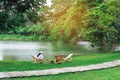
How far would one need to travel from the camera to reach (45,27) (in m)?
70.1

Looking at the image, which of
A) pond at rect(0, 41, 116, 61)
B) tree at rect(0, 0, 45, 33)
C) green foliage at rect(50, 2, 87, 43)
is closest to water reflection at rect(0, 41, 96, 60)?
pond at rect(0, 41, 116, 61)

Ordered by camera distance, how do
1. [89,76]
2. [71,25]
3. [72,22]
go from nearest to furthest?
[89,76] < [72,22] < [71,25]

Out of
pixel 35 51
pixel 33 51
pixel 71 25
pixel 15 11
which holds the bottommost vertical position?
pixel 35 51

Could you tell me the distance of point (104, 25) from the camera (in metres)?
33.3

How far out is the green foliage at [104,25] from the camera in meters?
32.2

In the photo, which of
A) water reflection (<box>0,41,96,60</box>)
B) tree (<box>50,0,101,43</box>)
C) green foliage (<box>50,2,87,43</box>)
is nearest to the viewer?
water reflection (<box>0,41,96,60</box>)

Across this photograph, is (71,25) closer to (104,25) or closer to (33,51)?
(33,51)

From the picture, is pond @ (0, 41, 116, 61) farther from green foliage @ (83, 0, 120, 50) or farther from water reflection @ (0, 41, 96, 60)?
green foliage @ (83, 0, 120, 50)

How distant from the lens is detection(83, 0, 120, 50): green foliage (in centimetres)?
3222

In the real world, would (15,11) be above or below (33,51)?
above

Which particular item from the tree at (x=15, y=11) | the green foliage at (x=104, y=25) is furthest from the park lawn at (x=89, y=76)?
the green foliage at (x=104, y=25)

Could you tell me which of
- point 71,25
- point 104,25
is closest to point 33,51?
point 71,25

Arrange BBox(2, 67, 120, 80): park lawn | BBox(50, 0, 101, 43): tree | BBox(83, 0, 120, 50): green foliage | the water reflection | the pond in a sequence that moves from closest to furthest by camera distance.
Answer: BBox(2, 67, 120, 80): park lawn < BBox(83, 0, 120, 50): green foliage < the pond < the water reflection < BBox(50, 0, 101, 43): tree

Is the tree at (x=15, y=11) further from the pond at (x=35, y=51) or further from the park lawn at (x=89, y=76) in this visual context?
the pond at (x=35, y=51)
